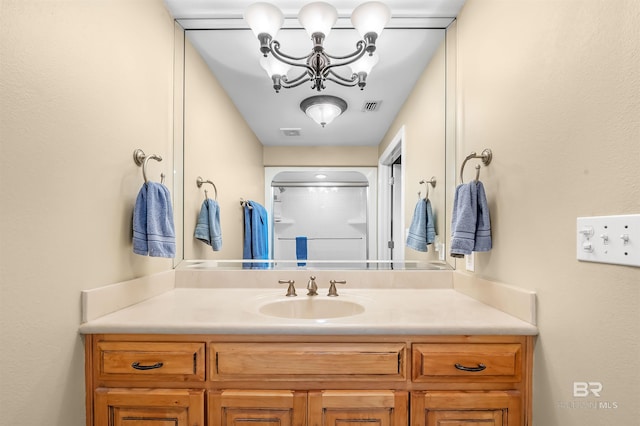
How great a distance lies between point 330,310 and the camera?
1430mm

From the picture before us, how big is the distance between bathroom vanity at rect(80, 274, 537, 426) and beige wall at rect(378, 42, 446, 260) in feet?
2.34

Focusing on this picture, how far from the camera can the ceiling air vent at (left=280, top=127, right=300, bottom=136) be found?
68.1 inches

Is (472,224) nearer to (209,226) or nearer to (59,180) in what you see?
(209,226)

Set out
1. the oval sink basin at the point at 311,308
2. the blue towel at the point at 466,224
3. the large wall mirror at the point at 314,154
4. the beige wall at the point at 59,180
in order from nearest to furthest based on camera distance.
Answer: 1. the beige wall at the point at 59,180
2. the blue towel at the point at 466,224
3. the oval sink basin at the point at 311,308
4. the large wall mirror at the point at 314,154

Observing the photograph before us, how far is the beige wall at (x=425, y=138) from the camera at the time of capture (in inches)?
66.1

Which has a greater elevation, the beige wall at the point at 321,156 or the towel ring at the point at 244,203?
the beige wall at the point at 321,156

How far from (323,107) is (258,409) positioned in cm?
141

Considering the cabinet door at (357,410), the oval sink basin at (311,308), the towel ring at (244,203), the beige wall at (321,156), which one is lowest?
the cabinet door at (357,410)

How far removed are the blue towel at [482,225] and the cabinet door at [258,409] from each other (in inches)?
34.2

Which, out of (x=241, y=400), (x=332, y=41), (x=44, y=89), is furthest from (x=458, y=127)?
(x=44, y=89)

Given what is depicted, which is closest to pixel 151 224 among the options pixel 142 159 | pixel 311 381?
pixel 142 159

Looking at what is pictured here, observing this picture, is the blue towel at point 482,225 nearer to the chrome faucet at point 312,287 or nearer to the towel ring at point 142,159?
the chrome faucet at point 312,287

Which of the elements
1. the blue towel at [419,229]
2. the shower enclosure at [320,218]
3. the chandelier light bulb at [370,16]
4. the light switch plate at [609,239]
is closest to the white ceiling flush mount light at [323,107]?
the shower enclosure at [320,218]

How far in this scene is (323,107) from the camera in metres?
1.67
